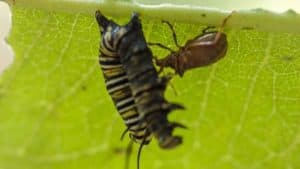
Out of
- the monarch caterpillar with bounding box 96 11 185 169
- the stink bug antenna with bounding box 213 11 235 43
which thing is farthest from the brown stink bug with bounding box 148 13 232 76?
the monarch caterpillar with bounding box 96 11 185 169

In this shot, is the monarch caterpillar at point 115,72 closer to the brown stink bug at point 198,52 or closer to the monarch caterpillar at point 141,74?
the monarch caterpillar at point 141,74

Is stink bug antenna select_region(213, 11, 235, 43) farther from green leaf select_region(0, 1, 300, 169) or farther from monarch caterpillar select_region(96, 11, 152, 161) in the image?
monarch caterpillar select_region(96, 11, 152, 161)

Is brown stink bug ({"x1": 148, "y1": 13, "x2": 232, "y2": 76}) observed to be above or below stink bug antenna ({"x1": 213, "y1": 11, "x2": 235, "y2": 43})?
below

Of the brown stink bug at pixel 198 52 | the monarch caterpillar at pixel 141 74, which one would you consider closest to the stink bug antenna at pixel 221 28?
the brown stink bug at pixel 198 52

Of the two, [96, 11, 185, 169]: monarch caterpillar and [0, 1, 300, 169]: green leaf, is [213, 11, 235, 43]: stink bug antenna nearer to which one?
[0, 1, 300, 169]: green leaf

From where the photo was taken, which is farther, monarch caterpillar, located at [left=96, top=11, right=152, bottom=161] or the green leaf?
the green leaf
